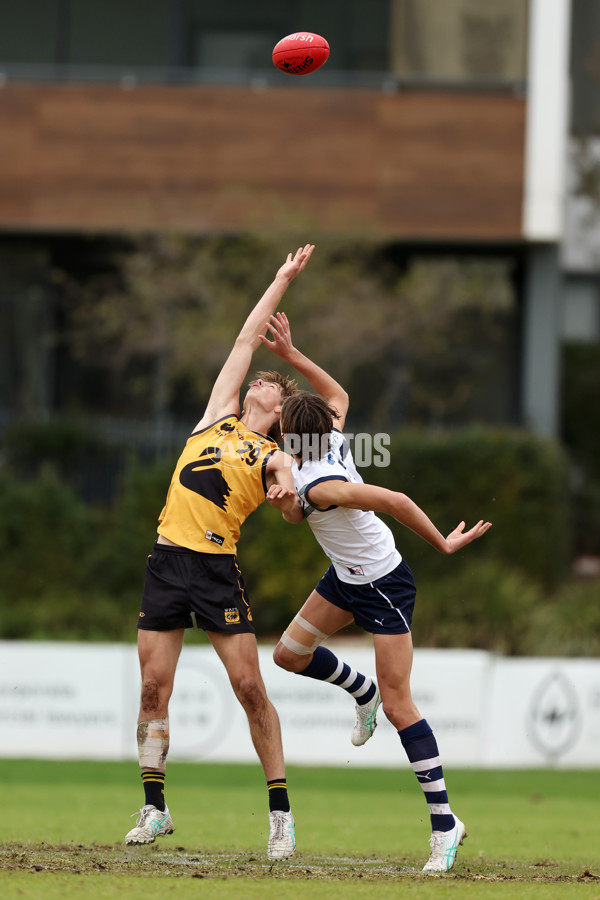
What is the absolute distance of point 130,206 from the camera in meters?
20.3

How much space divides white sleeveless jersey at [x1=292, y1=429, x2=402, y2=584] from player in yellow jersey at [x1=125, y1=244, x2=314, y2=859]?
14cm

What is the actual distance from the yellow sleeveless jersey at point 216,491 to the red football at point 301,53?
7.84 ft

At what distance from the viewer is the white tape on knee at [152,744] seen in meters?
6.66

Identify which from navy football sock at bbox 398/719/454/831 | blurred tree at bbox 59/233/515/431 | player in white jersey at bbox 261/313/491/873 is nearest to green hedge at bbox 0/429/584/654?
blurred tree at bbox 59/233/515/431

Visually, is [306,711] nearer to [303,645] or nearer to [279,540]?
[279,540]

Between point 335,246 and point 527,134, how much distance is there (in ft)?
12.5

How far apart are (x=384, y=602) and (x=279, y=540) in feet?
36.2

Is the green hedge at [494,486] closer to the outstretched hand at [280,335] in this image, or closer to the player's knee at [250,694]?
the outstretched hand at [280,335]

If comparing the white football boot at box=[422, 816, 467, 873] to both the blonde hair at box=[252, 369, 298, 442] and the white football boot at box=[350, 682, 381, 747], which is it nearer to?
→ the white football boot at box=[350, 682, 381, 747]

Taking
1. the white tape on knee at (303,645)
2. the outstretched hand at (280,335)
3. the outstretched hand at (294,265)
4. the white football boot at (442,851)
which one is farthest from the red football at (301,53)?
the white football boot at (442,851)

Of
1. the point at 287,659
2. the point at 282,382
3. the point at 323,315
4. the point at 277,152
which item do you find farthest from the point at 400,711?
the point at 277,152

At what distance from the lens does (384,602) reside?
6641 millimetres

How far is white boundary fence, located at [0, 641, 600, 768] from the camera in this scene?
13.5m

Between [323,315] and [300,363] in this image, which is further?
[323,315]
